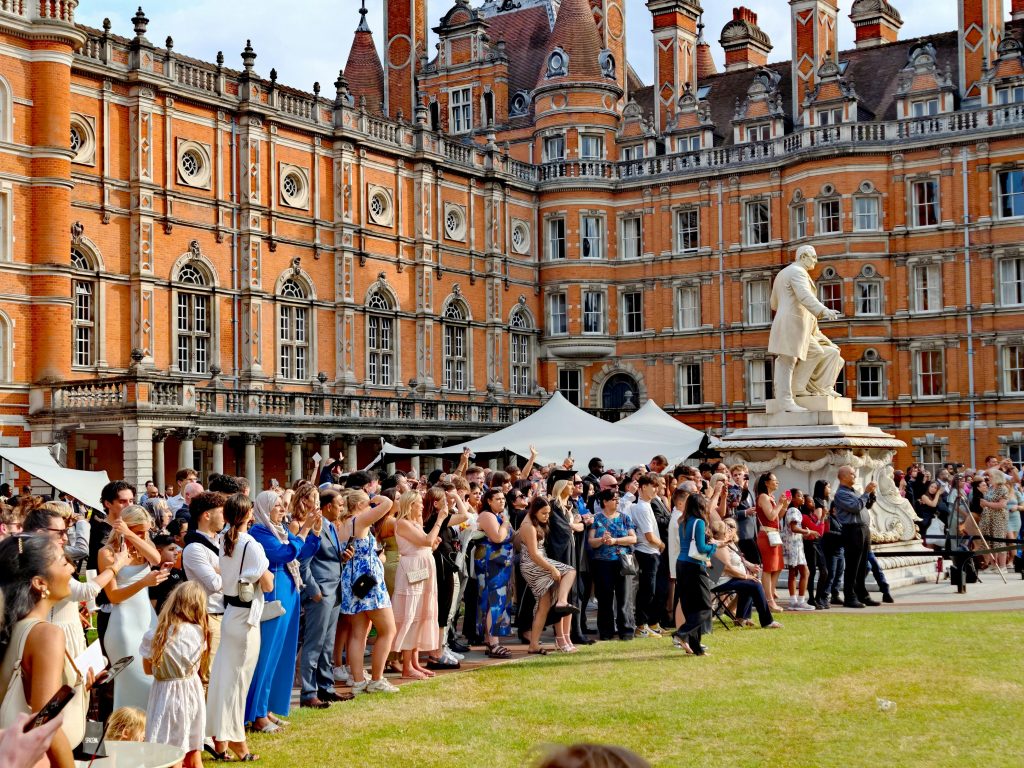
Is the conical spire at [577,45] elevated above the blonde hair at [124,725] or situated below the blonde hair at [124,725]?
above

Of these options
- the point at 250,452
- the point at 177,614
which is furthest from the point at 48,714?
the point at 250,452

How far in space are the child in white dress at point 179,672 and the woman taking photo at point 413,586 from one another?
4.03m

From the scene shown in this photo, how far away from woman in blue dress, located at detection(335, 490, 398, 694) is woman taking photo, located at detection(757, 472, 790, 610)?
6.18 meters

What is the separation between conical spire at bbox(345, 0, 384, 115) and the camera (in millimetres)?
51688

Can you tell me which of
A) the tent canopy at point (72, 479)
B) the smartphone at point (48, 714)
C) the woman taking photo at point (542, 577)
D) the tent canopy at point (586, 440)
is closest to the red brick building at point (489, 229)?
the tent canopy at point (586, 440)

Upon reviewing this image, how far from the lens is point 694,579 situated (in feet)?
42.0

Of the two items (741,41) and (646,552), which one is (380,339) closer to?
(741,41)

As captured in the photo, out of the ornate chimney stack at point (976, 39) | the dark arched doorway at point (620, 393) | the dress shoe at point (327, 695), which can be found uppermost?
the ornate chimney stack at point (976, 39)

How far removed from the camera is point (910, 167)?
142 feet

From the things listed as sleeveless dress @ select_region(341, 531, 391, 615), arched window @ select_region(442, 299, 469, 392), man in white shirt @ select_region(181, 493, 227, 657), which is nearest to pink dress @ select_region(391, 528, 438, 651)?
sleeveless dress @ select_region(341, 531, 391, 615)

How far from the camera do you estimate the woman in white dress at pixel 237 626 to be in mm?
8945

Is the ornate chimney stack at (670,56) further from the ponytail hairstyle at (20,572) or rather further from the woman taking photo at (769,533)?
the ponytail hairstyle at (20,572)

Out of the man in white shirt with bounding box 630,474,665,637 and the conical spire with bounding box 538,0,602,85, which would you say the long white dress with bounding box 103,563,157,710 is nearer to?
the man in white shirt with bounding box 630,474,665,637

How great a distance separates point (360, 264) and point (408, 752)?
31.9 meters
